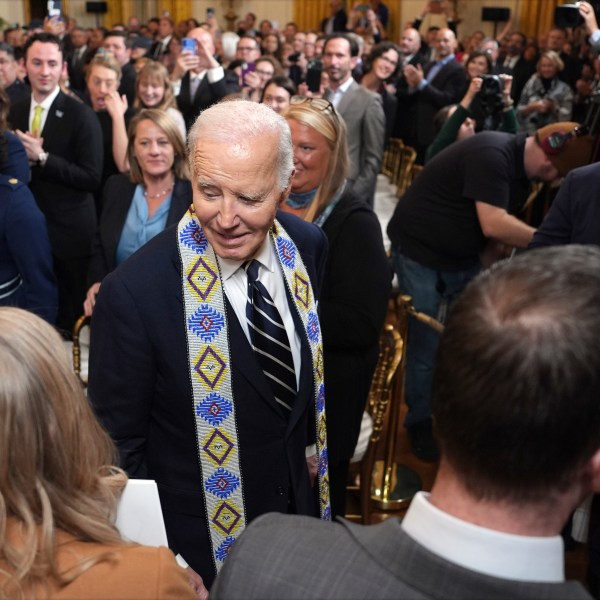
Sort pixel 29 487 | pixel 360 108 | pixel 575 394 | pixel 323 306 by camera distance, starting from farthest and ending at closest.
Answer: pixel 360 108
pixel 323 306
pixel 29 487
pixel 575 394

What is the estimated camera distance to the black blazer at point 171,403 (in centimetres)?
159

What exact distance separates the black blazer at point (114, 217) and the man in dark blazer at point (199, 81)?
2.28 m

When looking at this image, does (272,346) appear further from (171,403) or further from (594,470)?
(594,470)

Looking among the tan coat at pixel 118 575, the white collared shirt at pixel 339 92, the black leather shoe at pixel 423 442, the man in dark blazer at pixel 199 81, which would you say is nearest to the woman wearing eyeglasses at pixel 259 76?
the man in dark blazer at pixel 199 81

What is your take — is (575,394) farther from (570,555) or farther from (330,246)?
(570,555)

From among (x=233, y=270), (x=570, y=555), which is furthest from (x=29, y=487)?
(x=570, y=555)

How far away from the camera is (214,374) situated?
1.65 metres

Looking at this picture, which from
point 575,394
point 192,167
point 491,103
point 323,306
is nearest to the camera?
point 575,394

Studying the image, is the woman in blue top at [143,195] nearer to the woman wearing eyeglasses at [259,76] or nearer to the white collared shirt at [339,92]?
the white collared shirt at [339,92]

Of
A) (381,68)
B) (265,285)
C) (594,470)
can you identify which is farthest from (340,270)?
(381,68)

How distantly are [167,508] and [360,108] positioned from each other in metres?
3.58

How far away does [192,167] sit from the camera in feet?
5.51

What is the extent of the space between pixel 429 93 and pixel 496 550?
7054 mm

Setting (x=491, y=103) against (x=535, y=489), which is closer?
(x=535, y=489)
